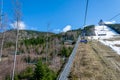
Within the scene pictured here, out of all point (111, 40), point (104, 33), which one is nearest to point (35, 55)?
point (104, 33)

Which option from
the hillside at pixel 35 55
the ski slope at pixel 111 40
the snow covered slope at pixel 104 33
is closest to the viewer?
the ski slope at pixel 111 40

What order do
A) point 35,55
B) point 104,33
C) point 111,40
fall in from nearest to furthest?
1. point 111,40
2. point 35,55
3. point 104,33

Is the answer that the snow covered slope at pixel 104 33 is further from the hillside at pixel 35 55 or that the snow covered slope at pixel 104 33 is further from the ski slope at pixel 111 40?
the hillside at pixel 35 55

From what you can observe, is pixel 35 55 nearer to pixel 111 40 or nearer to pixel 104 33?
pixel 104 33

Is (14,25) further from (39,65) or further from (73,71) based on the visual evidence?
(73,71)

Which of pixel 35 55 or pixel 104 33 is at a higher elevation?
pixel 104 33

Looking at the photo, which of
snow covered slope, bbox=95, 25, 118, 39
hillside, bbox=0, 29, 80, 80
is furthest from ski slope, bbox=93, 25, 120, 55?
hillside, bbox=0, 29, 80, 80

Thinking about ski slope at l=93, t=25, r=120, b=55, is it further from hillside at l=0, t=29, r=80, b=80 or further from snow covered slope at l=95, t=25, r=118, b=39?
hillside at l=0, t=29, r=80, b=80

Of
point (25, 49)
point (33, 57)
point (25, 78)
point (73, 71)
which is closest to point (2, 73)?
point (25, 78)

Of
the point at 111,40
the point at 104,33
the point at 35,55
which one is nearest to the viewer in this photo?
the point at 111,40

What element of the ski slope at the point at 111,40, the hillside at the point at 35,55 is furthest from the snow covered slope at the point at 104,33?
the hillside at the point at 35,55

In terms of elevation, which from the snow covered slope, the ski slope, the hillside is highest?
the snow covered slope

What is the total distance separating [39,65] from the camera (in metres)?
23.1

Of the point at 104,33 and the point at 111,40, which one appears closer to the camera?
the point at 111,40
